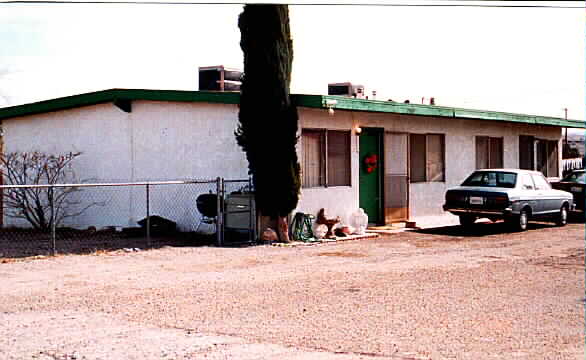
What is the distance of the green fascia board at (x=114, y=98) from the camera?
16203 mm

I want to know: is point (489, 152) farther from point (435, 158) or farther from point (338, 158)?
point (338, 158)

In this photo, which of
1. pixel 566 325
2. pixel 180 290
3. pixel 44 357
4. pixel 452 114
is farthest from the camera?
pixel 452 114

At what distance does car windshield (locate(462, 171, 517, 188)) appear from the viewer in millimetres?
18438

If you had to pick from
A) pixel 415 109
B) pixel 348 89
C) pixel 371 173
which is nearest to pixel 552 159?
pixel 348 89

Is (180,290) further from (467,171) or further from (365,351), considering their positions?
(467,171)

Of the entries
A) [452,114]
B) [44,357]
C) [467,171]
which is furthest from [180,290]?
[467,171]

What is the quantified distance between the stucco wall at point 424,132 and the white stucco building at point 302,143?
3cm

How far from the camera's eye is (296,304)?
9.16m

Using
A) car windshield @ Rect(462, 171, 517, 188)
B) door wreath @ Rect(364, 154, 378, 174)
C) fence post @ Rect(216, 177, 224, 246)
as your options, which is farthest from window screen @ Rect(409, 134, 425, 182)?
fence post @ Rect(216, 177, 224, 246)

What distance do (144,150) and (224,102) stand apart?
8.39 ft

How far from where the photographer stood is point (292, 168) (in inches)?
611

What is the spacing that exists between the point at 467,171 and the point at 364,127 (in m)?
4.98

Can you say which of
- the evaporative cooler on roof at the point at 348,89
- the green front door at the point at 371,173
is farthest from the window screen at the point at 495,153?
the green front door at the point at 371,173

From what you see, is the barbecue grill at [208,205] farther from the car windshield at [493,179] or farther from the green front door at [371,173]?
the car windshield at [493,179]
